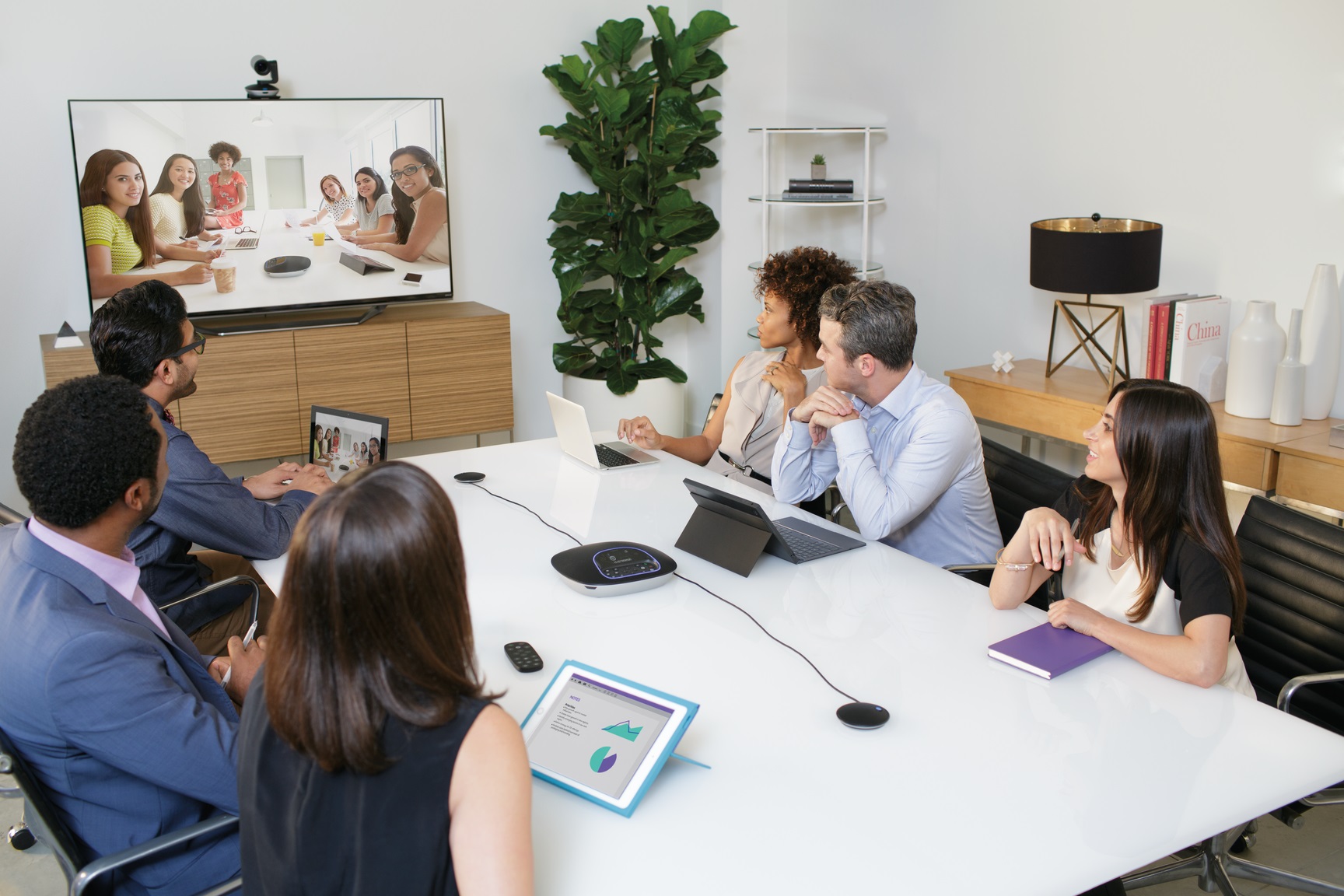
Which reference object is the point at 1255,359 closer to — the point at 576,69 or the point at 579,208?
the point at 579,208

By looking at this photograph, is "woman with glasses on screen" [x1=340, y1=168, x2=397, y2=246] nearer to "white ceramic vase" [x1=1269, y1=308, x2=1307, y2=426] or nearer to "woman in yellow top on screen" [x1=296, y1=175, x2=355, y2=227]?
"woman in yellow top on screen" [x1=296, y1=175, x2=355, y2=227]

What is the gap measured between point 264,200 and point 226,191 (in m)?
0.16

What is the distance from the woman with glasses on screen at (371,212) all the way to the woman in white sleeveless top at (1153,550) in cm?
357

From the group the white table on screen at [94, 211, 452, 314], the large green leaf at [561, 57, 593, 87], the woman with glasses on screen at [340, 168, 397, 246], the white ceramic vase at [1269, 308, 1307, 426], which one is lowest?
the white ceramic vase at [1269, 308, 1307, 426]

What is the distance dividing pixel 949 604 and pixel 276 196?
3636 mm

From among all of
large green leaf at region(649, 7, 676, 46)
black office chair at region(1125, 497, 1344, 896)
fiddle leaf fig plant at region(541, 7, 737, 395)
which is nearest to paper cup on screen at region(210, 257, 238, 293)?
fiddle leaf fig plant at region(541, 7, 737, 395)

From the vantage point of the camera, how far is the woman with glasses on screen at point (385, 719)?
116 cm

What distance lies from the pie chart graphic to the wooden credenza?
3154 mm

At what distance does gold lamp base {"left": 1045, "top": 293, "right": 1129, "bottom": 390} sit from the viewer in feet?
13.6

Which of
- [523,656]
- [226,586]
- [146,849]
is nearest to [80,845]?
[146,849]

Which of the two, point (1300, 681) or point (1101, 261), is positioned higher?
point (1101, 261)

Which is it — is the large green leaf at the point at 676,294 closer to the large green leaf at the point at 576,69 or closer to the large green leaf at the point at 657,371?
the large green leaf at the point at 657,371

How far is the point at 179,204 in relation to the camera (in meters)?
4.56

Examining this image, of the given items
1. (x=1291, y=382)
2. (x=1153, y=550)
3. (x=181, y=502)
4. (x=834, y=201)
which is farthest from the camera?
(x=834, y=201)
